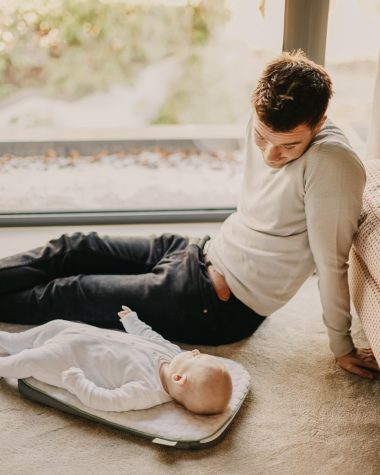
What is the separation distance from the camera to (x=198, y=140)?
2.70m

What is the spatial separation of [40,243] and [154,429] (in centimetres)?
118

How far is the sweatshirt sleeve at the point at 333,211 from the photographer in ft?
4.79

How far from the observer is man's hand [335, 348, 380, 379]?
172 centimetres

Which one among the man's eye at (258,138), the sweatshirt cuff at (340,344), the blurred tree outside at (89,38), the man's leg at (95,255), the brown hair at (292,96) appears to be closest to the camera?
the brown hair at (292,96)

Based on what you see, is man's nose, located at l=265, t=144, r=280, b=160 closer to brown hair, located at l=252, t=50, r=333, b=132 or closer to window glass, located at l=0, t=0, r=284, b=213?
brown hair, located at l=252, t=50, r=333, b=132

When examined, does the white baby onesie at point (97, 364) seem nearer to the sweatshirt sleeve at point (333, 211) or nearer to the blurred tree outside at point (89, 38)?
the sweatshirt sleeve at point (333, 211)

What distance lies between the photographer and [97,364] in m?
1.59

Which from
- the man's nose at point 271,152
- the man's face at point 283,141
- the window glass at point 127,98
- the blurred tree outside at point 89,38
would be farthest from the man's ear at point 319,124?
the blurred tree outside at point 89,38

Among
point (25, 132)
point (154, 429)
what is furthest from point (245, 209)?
point (25, 132)

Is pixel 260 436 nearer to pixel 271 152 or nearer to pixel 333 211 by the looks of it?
pixel 333 211

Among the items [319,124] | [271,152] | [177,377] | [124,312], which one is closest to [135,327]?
[124,312]

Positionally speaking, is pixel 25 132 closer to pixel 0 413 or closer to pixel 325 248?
pixel 0 413

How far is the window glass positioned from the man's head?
2.86 feet

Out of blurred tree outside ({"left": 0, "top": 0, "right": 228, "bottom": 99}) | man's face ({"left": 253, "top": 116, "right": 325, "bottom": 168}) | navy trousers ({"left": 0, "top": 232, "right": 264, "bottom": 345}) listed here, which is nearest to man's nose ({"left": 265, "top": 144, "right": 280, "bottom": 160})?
man's face ({"left": 253, "top": 116, "right": 325, "bottom": 168})
